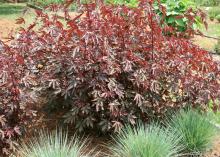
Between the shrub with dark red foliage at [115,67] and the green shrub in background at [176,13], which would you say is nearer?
the shrub with dark red foliage at [115,67]

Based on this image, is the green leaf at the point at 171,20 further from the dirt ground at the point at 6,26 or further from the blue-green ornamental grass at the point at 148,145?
the blue-green ornamental grass at the point at 148,145

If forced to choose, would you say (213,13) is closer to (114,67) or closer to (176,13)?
(176,13)

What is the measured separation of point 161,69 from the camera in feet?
16.0

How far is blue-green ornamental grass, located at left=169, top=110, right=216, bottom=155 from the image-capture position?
4.76 metres

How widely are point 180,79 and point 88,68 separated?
1.10m

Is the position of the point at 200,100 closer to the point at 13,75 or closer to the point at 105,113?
the point at 105,113

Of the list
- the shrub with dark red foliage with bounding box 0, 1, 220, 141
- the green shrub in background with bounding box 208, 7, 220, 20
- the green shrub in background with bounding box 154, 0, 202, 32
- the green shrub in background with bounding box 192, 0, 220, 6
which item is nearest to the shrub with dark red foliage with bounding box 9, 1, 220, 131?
the shrub with dark red foliage with bounding box 0, 1, 220, 141

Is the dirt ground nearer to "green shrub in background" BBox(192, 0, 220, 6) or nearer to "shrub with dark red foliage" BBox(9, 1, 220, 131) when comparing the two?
"shrub with dark red foliage" BBox(9, 1, 220, 131)

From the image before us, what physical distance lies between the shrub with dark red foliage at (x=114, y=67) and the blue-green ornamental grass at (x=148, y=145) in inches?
10.7

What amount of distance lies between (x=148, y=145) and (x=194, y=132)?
76 centimetres

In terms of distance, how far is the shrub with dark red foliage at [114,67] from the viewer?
182 inches

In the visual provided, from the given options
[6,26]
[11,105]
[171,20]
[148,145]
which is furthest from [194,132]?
[6,26]

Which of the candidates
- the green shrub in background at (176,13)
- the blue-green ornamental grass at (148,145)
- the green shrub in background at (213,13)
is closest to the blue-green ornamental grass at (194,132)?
the blue-green ornamental grass at (148,145)

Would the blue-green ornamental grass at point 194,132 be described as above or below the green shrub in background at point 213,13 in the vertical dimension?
below
